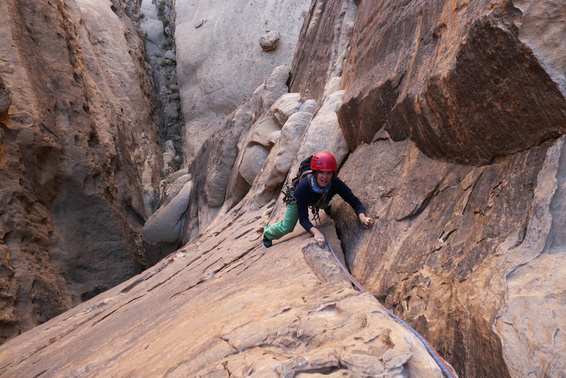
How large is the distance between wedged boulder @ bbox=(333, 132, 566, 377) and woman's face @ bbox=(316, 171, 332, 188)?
538 millimetres

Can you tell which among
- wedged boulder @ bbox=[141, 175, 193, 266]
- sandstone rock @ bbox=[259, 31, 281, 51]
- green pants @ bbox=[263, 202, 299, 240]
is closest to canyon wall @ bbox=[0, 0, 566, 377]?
green pants @ bbox=[263, 202, 299, 240]

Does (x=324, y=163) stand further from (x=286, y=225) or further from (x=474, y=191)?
(x=474, y=191)

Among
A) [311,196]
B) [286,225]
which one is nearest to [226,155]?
[286,225]

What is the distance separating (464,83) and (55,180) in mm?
8649

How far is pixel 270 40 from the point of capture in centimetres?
1667

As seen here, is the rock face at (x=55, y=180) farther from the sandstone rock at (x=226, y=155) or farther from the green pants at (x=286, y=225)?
the green pants at (x=286, y=225)

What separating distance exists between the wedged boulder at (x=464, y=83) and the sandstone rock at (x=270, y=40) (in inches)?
487

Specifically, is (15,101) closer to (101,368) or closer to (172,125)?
(101,368)

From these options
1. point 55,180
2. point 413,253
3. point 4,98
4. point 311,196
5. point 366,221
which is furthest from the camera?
point 55,180

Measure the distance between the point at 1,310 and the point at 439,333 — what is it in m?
7.04

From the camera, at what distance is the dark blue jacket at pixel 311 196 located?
4.14 meters

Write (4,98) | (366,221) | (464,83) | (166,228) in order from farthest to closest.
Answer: (166,228) < (4,98) < (366,221) < (464,83)

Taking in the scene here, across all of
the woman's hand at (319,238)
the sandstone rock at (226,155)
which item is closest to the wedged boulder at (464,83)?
the woman's hand at (319,238)

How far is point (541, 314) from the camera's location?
2066mm
